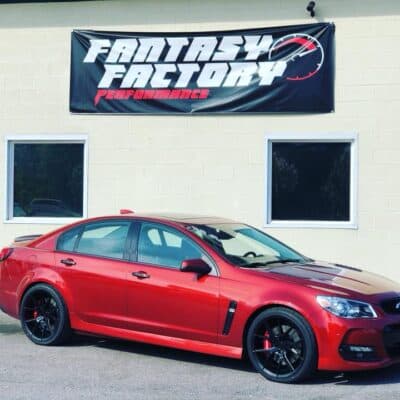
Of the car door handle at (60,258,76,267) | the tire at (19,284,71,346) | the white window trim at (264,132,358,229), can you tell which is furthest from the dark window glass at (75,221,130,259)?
the white window trim at (264,132,358,229)

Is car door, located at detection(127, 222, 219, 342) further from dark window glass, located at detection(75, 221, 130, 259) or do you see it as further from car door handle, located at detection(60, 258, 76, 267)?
car door handle, located at detection(60, 258, 76, 267)

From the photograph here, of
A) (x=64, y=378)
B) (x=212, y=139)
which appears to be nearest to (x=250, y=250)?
(x=64, y=378)

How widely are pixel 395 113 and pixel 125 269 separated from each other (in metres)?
5.78

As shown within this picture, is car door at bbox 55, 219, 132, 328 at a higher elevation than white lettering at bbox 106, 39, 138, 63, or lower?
lower

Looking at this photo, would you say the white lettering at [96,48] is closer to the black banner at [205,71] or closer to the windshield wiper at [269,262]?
the black banner at [205,71]

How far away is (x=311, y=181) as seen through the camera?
12547 mm

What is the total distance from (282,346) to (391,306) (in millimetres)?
1090

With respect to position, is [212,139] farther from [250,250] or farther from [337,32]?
[250,250]

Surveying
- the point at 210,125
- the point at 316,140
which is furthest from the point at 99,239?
the point at 316,140

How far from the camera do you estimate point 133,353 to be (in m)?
8.59

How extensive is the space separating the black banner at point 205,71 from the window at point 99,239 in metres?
4.41

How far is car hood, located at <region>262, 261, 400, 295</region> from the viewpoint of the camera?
7414 millimetres

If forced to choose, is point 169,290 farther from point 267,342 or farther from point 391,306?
point 391,306

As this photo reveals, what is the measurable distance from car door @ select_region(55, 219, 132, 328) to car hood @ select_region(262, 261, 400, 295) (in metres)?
1.56
